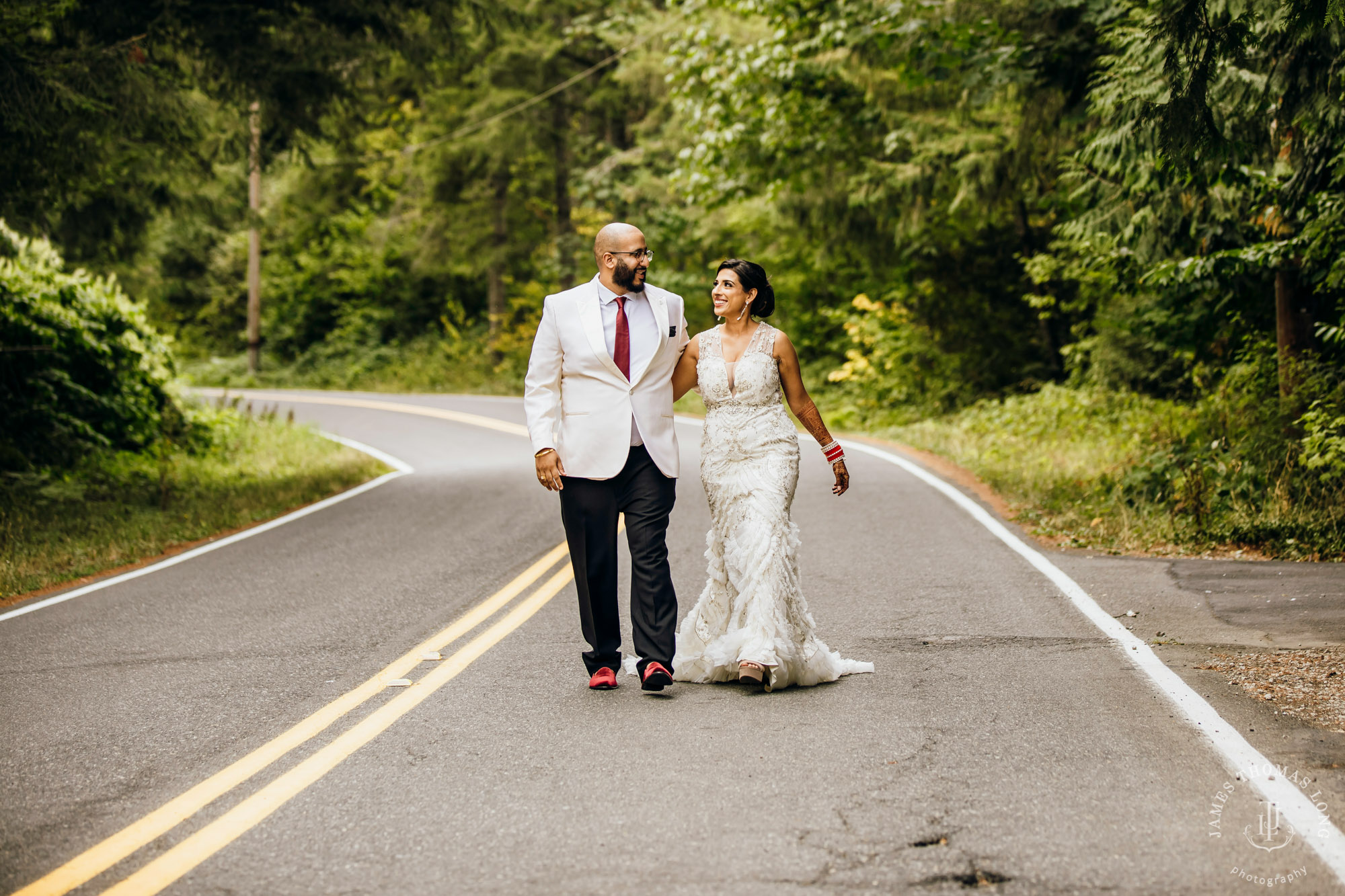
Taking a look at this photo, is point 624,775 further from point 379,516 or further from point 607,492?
point 379,516

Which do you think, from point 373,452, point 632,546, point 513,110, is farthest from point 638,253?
point 513,110

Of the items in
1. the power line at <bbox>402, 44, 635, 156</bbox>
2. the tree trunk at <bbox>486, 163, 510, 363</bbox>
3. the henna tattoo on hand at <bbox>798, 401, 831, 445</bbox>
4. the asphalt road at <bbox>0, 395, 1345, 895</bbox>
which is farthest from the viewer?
the tree trunk at <bbox>486, 163, 510, 363</bbox>

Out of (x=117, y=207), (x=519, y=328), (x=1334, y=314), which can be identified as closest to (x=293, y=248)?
(x=519, y=328)

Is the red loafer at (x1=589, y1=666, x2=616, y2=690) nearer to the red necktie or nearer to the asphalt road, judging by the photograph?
the asphalt road

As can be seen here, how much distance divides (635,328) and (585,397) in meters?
0.40

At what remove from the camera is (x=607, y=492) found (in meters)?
5.48

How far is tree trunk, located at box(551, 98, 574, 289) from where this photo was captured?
33.9 m

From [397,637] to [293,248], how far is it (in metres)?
40.5

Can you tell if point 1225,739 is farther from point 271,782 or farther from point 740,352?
point 271,782

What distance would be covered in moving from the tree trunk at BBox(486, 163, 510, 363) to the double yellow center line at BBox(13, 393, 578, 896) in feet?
98.4

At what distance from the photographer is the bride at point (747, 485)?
552 cm

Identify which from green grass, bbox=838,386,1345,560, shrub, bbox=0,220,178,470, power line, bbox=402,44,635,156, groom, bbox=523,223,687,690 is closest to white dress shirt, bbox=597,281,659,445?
groom, bbox=523,223,687,690

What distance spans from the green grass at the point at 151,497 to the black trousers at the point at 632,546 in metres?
5.48

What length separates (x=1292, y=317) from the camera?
11.4 meters
